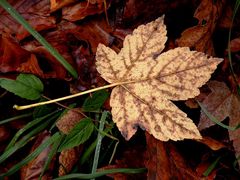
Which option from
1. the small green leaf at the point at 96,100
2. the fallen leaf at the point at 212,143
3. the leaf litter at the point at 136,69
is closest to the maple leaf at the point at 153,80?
the leaf litter at the point at 136,69

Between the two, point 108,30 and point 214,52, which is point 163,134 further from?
point 108,30

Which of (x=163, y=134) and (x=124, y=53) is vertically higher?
(x=124, y=53)

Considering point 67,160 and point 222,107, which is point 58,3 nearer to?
point 67,160

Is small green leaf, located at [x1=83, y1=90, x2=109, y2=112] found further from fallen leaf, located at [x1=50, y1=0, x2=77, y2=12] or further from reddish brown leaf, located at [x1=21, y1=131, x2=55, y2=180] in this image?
fallen leaf, located at [x1=50, y1=0, x2=77, y2=12]

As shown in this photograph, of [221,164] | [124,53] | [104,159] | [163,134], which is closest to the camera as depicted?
[163,134]

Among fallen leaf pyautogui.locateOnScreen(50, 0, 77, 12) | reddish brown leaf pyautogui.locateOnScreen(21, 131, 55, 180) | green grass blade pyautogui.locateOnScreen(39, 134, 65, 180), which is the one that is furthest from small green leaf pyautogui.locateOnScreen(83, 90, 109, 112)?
fallen leaf pyautogui.locateOnScreen(50, 0, 77, 12)

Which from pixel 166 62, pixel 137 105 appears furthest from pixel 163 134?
pixel 166 62

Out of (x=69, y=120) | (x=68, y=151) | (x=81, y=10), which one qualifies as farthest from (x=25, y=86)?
(x=81, y=10)

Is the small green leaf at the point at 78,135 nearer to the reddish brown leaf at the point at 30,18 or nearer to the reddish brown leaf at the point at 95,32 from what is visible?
the reddish brown leaf at the point at 95,32
